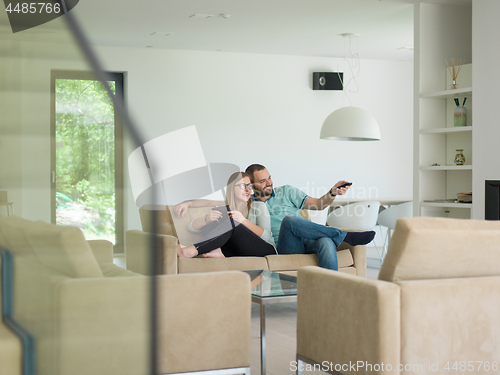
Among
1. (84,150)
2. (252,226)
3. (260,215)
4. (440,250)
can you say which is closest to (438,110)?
(260,215)

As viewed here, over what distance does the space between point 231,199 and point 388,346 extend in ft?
7.71

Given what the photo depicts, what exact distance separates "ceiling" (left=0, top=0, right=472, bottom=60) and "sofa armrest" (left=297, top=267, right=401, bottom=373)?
10.6ft

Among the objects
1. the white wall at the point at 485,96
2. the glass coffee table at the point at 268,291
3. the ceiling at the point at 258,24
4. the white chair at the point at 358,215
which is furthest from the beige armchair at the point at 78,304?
the white chair at the point at 358,215

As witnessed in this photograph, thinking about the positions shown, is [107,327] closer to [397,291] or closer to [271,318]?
[397,291]

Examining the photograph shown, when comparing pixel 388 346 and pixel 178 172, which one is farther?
pixel 178 172

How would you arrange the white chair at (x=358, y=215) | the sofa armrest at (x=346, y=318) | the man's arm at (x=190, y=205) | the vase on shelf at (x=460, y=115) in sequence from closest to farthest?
1. the sofa armrest at (x=346, y=318)
2. the man's arm at (x=190, y=205)
3. the vase on shelf at (x=460, y=115)
4. the white chair at (x=358, y=215)

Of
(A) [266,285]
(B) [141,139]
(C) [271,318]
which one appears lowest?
(C) [271,318]

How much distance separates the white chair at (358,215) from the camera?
5887mm

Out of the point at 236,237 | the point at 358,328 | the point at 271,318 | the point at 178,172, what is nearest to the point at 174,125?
the point at 178,172

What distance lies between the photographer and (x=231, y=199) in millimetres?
4035

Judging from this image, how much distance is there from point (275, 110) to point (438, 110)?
2.69 metres

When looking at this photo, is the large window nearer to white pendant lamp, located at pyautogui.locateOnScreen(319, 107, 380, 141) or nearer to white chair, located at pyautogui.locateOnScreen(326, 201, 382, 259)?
white pendant lamp, located at pyautogui.locateOnScreen(319, 107, 380, 141)

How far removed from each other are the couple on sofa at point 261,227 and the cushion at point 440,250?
1.93 m

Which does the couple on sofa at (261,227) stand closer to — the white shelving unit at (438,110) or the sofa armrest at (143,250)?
the white shelving unit at (438,110)
